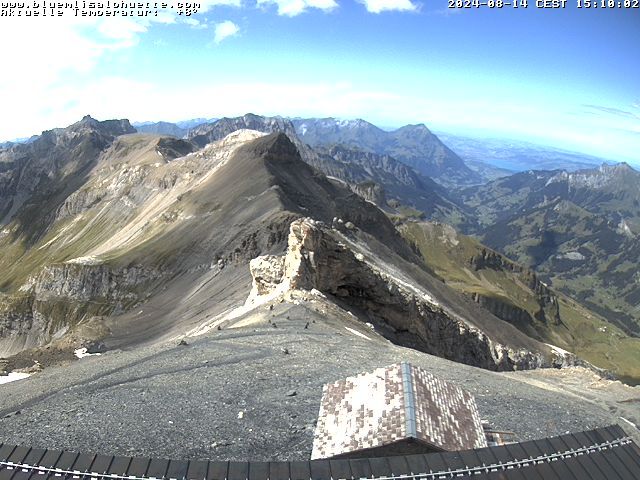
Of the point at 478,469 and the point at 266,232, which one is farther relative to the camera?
the point at 266,232

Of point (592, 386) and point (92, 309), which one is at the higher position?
point (592, 386)

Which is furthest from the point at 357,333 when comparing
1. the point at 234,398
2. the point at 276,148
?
the point at 276,148

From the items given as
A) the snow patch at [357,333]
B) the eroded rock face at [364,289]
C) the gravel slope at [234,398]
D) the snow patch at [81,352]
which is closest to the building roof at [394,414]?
the gravel slope at [234,398]

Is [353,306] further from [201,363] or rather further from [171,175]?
[171,175]

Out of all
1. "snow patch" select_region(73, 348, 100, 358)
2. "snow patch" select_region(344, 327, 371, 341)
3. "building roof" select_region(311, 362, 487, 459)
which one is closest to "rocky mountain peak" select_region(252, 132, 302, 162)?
"snow patch" select_region(73, 348, 100, 358)

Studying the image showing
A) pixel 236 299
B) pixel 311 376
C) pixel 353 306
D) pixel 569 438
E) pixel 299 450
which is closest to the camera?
pixel 569 438

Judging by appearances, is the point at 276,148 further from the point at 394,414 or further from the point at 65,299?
the point at 394,414

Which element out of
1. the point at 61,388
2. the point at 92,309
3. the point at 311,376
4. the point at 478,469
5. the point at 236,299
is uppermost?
the point at 478,469

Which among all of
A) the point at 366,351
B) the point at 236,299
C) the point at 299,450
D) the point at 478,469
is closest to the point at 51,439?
the point at 299,450
